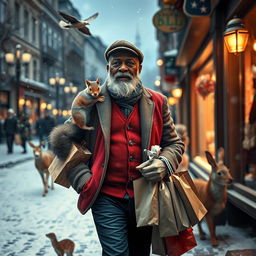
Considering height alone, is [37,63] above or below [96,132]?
above

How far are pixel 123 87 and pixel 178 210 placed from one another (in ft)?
3.22

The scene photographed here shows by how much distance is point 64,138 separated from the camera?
108 inches

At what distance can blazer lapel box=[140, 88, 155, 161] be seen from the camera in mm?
2729

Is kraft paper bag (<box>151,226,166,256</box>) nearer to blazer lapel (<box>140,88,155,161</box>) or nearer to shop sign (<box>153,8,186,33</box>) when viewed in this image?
blazer lapel (<box>140,88,155,161</box>)

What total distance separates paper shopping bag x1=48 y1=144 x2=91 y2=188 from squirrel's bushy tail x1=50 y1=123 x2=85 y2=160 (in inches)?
1.7

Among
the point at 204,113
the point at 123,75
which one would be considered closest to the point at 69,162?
the point at 123,75

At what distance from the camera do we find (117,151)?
2721 mm

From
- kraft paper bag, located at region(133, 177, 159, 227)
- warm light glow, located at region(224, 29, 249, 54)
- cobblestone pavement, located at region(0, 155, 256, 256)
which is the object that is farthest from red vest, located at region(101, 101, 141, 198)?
warm light glow, located at region(224, 29, 249, 54)

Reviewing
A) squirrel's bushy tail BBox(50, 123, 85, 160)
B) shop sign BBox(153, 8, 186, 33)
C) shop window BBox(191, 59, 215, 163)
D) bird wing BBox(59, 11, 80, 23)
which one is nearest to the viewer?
squirrel's bushy tail BBox(50, 123, 85, 160)

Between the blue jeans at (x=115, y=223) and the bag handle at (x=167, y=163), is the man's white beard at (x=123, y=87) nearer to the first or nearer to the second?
the bag handle at (x=167, y=163)

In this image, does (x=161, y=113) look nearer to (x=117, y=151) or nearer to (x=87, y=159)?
(x=117, y=151)

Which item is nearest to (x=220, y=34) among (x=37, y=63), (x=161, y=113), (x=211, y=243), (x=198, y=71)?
(x=211, y=243)

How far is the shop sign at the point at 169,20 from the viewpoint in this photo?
30.6 feet

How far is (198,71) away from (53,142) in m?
9.91
